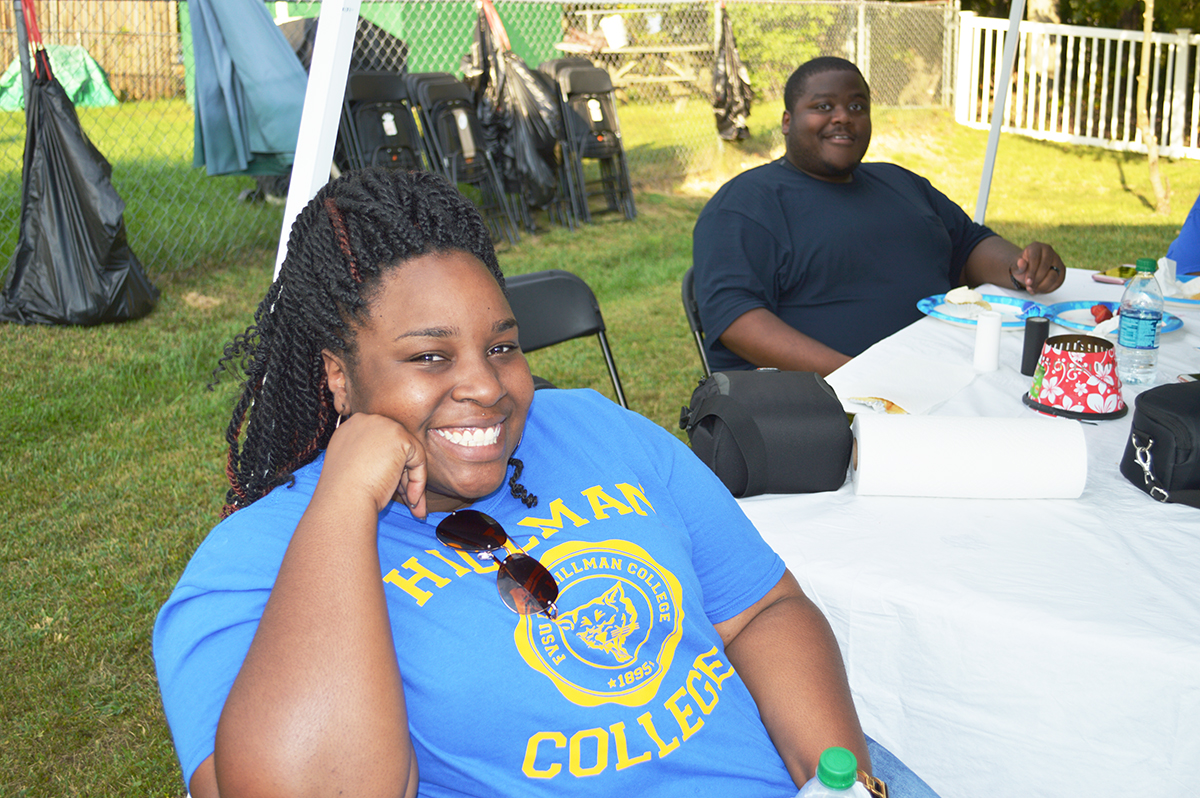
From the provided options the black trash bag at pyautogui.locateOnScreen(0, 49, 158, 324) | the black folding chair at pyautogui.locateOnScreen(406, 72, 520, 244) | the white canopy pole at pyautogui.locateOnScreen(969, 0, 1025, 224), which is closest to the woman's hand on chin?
the white canopy pole at pyautogui.locateOnScreen(969, 0, 1025, 224)

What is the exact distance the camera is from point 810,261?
10.4 feet

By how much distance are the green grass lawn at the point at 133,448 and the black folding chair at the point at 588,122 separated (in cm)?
44

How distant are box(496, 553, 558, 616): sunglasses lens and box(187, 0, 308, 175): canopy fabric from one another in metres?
4.99

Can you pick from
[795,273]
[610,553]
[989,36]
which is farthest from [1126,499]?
[989,36]

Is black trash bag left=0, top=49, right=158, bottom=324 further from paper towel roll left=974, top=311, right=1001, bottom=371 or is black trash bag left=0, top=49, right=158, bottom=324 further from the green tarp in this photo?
paper towel roll left=974, top=311, right=1001, bottom=371

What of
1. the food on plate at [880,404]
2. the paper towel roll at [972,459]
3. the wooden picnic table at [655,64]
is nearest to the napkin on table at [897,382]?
the food on plate at [880,404]

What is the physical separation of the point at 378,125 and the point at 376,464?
6491 millimetres

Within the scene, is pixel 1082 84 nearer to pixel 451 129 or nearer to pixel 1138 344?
pixel 451 129

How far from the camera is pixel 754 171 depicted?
132 inches

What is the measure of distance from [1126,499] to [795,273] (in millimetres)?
1561

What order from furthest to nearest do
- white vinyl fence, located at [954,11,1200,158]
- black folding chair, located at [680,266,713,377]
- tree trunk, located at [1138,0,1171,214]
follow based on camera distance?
white vinyl fence, located at [954,11,1200,158], tree trunk, located at [1138,0,1171,214], black folding chair, located at [680,266,713,377]

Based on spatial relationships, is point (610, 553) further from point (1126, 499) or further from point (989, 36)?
point (989, 36)

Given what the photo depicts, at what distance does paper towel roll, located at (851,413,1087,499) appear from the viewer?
1748mm

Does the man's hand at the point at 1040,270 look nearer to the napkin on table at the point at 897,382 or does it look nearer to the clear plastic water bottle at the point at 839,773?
the napkin on table at the point at 897,382
